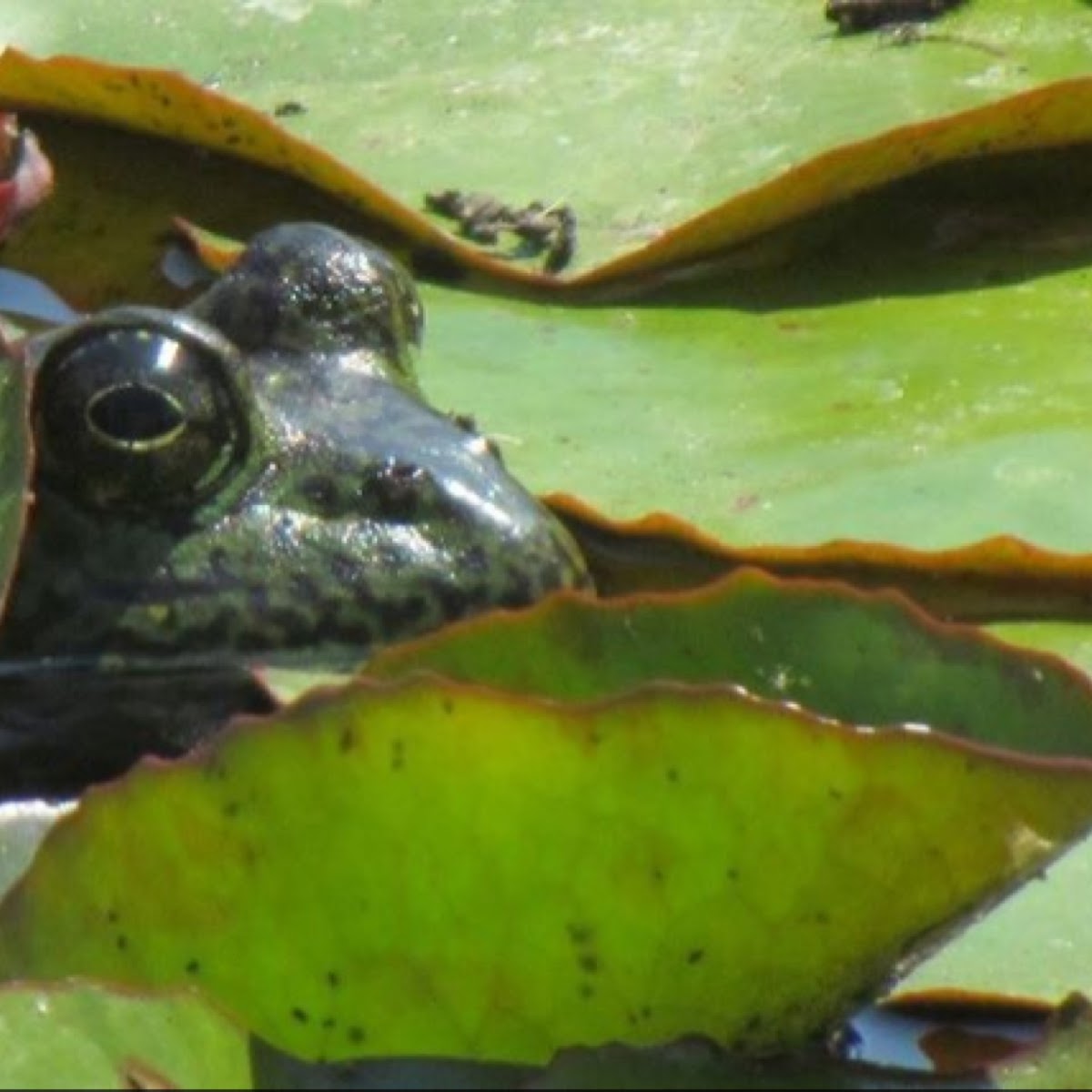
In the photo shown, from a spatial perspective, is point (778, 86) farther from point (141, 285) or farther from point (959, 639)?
point (959, 639)

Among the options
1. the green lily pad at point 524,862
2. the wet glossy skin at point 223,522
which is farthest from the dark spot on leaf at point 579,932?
the wet glossy skin at point 223,522

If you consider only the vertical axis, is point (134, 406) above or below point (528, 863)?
below

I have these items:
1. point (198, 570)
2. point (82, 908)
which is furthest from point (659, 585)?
point (82, 908)

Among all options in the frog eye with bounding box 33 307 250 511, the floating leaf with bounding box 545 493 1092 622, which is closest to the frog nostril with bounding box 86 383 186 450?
the frog eye with bounding box 33 307 250 511

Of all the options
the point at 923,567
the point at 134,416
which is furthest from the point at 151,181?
the point at 923,567

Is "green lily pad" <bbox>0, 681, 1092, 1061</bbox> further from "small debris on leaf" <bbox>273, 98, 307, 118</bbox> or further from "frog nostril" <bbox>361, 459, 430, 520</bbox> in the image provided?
"small debris on leaf" <bbox>273, 98, 307, 118</bbox>

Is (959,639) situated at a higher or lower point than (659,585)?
higher

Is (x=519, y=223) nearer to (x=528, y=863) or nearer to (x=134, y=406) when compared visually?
(x=134, y=406)
